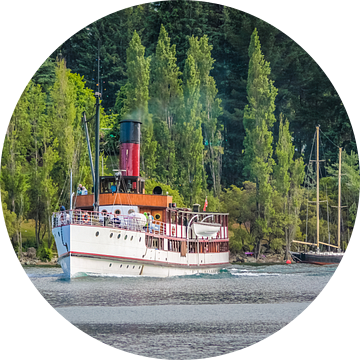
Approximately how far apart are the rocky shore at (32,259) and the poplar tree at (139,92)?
10.0 metres

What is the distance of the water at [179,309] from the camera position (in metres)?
19.5

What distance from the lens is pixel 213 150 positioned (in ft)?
176

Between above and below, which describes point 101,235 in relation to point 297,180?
below

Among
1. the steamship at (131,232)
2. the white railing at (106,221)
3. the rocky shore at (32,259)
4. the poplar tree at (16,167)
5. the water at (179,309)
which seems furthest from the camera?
the poplar tree at (16,167)

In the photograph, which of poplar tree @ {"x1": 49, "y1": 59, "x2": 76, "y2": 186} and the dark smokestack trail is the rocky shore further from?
the dark smokestack trail

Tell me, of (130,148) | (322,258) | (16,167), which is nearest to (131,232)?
(130,148)

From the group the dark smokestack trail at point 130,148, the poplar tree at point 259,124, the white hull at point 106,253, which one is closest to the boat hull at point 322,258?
the poplar tree at point 259,124

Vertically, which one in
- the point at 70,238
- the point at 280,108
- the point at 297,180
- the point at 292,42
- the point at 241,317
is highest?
A: the point at 292,42

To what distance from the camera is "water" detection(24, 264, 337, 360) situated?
19531 mm

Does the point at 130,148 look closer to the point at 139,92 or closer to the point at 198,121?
the point at 139,92

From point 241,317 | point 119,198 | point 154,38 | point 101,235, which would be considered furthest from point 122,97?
point 241,317

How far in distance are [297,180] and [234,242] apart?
6736mm

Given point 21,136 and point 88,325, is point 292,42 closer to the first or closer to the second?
point 21,136

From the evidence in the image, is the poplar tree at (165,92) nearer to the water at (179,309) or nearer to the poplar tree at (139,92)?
the poplar tree at (139,92)
